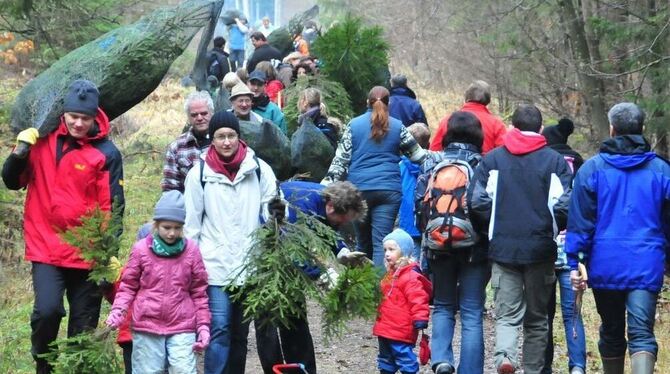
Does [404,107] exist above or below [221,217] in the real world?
above

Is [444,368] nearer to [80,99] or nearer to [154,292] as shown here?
[154,292]

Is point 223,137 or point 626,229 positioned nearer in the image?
point 223,137

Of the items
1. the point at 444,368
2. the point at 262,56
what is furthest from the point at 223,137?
the point at 262,56

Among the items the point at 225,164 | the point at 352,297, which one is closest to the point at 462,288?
the point at 352,297

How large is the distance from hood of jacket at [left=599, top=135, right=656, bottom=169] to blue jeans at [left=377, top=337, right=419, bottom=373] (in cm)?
184

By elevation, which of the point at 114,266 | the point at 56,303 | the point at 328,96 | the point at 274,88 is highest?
the point at 274,88

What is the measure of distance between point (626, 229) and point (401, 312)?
1601 millimetres

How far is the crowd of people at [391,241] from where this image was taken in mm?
6766

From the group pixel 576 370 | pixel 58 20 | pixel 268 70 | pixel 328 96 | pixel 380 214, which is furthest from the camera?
pixel 268 70

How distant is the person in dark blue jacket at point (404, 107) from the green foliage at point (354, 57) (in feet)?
6.25

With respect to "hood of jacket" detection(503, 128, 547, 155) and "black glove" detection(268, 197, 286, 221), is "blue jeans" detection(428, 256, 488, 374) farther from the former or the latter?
"black glove" detection(268, 197, 286, 221)

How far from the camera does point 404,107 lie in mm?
13719

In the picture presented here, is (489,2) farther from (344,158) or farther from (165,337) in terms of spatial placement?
(165,337)

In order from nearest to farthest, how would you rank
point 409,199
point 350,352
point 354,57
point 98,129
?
point 98,129 → point 350,352 → point 409,199 → point 354,57
